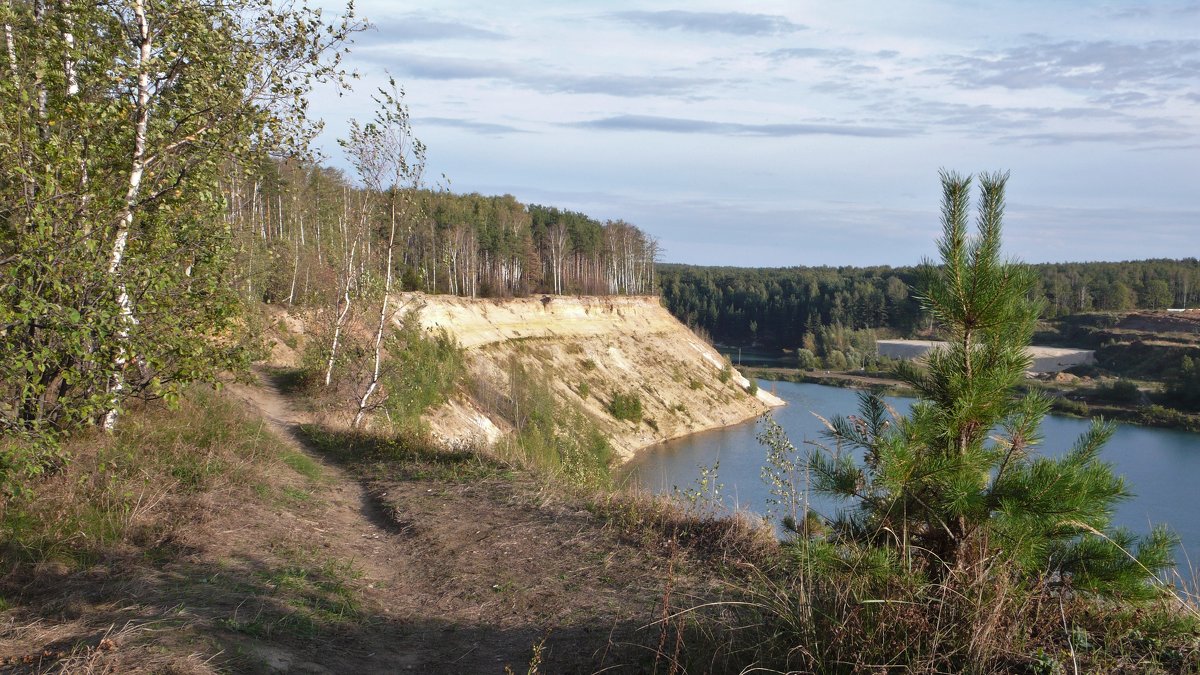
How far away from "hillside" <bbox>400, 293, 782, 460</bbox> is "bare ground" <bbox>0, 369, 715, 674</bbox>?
80.4ft

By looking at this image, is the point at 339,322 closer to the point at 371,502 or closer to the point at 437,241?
the point at 371,502

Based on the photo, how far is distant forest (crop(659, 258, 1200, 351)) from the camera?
81.5 m

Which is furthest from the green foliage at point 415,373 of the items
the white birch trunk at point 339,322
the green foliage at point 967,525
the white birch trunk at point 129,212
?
the green foliage at point 967,525

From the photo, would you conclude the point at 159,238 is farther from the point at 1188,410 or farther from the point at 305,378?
the point at 1188,410

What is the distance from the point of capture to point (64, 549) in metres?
5.74

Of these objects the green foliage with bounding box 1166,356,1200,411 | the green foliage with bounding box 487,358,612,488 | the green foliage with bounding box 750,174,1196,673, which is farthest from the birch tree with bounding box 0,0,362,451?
the green foliage with bounding box 1166,356,1200,411

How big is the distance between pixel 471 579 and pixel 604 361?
4761 cm

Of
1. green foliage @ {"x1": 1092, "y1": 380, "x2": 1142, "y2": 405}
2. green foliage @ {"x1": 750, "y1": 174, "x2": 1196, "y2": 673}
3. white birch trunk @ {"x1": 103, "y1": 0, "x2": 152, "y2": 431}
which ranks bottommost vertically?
green foliage @ {"x1": 1092, "y1": 380, "x2": 1142, "y2": 405}

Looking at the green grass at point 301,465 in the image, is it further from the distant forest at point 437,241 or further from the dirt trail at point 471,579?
the distant forest at point 437,241

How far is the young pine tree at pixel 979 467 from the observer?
3482mm

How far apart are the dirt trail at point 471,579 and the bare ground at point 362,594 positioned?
0.02m

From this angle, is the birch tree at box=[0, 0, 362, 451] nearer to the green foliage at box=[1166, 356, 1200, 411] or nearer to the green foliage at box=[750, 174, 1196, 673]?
the green foliage at box=[750, 174, 1196, 673]

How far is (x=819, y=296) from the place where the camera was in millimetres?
119625


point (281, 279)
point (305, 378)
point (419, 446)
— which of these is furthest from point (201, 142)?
point (281, 279)
